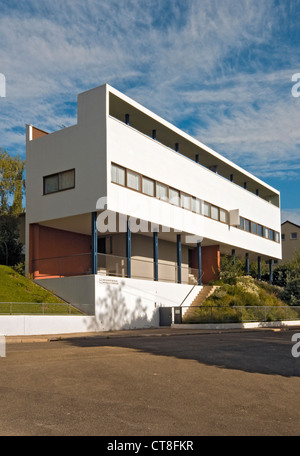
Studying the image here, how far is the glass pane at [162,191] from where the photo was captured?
32.1 metres

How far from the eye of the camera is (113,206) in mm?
27328

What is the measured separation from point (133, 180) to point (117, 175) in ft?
5.42

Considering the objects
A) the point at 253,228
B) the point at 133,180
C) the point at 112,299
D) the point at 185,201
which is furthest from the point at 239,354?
the point at 253,228

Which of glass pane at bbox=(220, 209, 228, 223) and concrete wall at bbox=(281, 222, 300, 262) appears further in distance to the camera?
concrete wall at bbox=(281, 222, 300, 262)

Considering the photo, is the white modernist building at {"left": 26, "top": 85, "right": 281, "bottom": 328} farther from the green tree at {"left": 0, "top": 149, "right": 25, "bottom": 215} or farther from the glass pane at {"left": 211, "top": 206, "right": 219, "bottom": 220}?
the green tree at {"left": 0, "top": 149, "right": 25, "bottom": 215}

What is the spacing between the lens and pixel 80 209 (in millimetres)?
27719

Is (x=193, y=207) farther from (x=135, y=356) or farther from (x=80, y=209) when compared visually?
(x=135, y=356)

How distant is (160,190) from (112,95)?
6.90m

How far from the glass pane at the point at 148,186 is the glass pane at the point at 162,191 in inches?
21.9

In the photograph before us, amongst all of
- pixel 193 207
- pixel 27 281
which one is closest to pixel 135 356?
pixel 27 281

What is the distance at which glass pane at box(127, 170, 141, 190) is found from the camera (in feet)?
95.7

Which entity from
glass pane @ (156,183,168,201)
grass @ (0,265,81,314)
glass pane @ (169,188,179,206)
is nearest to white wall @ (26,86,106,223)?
grass @ (0,265,81,314)

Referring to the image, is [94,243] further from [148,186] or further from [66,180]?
[148,186]

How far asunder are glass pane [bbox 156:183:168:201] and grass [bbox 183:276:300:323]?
7.25 metres
